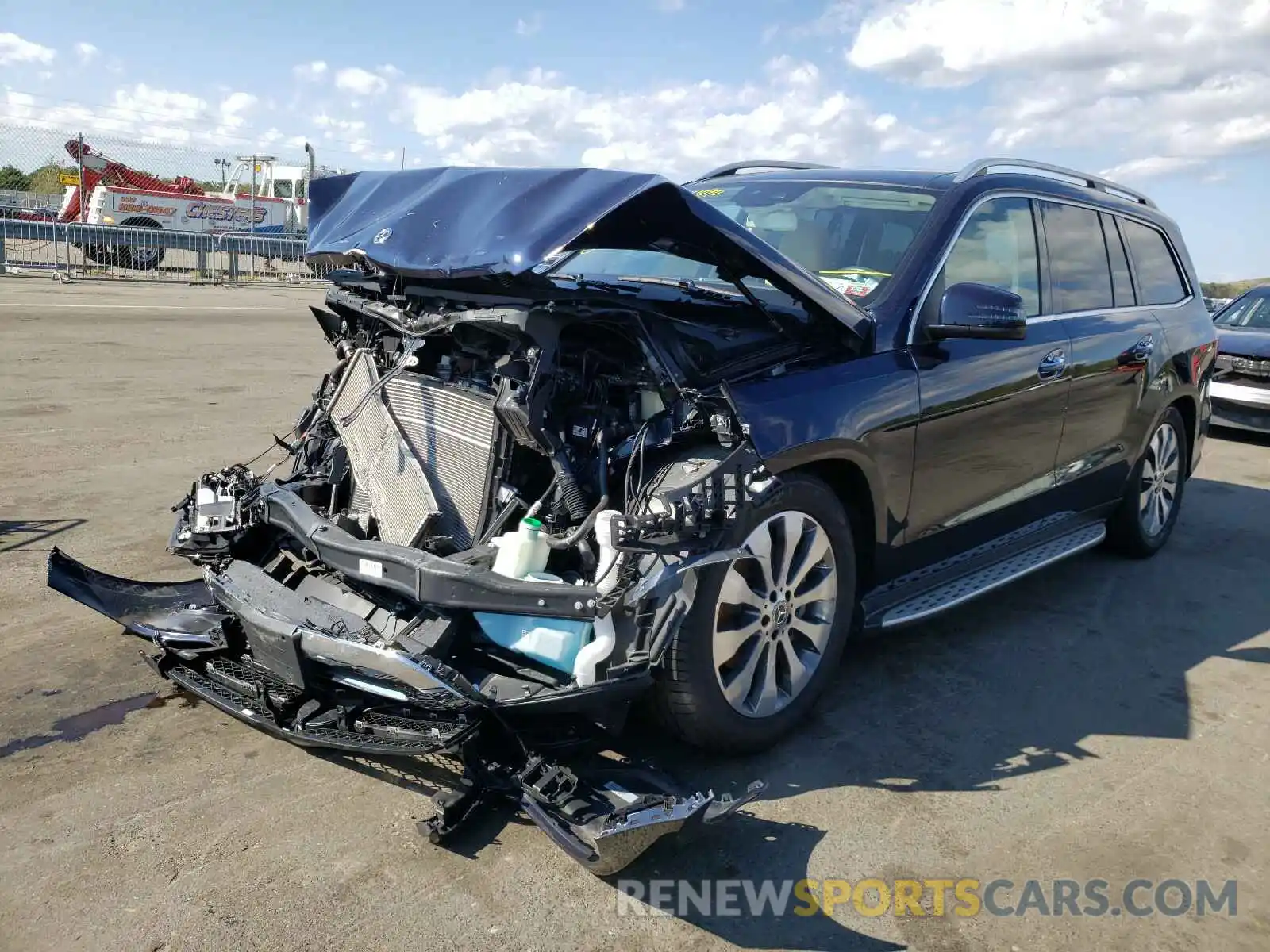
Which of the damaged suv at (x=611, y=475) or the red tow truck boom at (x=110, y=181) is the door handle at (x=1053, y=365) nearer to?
the damaged suv at (x=611, y=475)

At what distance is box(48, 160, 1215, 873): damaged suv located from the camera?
3174mm

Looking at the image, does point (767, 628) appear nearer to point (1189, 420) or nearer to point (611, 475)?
point (611, 475)

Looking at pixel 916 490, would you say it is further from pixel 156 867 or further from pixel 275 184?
pixel 275 184

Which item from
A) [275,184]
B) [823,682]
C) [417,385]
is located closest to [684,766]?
[823,682]

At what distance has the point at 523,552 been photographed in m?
3.34

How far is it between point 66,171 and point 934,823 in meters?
34.2

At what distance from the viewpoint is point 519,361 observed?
3512 mm

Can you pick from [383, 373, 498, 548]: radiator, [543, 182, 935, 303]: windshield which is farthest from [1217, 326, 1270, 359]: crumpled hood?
[383, 373, 498, 548]: radiator

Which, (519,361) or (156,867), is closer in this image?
(156,867)

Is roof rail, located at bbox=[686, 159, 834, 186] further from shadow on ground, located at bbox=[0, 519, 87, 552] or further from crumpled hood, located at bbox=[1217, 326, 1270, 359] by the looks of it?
crumpled hood, located at bbox=[1217, 326, 1270, 359]

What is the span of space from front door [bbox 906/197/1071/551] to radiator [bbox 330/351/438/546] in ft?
6.22

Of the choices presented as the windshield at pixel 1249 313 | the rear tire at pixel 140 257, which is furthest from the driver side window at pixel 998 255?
the rear tire at pixel 140 257

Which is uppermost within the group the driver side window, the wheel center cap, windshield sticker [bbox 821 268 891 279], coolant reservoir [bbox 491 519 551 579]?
the driver side window

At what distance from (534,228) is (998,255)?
2372mm
